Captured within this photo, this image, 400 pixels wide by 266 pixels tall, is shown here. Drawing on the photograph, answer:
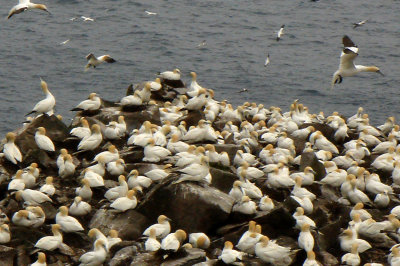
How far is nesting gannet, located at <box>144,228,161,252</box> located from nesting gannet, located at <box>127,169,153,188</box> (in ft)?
6.61

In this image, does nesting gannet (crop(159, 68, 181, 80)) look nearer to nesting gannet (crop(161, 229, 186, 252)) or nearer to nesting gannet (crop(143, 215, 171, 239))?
nesting gannet (crop(143, 215, 171, 239))

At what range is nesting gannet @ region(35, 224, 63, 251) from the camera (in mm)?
13805

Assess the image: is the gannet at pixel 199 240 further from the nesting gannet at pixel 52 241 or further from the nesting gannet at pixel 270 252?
the nesting gannet at pixel 52 241

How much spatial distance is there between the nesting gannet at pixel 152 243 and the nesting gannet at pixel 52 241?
4.63ft

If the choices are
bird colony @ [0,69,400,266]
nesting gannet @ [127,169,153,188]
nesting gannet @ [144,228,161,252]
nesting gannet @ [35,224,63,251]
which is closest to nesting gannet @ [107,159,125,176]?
bird colony @ [0,69,400,266]

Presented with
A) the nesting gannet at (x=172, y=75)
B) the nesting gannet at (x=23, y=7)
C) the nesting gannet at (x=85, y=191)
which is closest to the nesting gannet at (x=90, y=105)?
the nesting gannet at (x=23, y=7)

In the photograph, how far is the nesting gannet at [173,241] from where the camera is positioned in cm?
1345

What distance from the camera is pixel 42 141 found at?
17094 millimetres

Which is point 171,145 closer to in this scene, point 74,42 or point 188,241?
point 188,241

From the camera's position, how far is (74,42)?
40188 millimetres

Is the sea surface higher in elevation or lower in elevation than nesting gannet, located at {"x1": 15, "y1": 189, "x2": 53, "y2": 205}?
lower

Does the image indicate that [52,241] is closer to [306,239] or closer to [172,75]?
[306,239]

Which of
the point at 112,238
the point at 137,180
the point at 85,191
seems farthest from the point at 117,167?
the point at 112,238

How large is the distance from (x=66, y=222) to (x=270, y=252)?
11.1 ft
